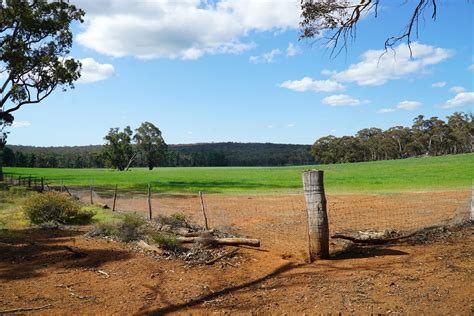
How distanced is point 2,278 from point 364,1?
969cm

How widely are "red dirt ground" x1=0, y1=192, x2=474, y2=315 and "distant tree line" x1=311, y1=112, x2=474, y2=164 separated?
11149cm

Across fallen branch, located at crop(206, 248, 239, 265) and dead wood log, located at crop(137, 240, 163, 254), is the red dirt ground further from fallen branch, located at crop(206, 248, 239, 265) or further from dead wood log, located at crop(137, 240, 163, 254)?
dead wood log, located at crop(137, 240, 163, 254)

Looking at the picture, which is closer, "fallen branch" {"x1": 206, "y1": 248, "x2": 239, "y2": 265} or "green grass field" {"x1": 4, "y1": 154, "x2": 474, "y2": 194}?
"fallen branch" {"x1": 206, "y1": 248, "x2": 239, "y2": 265}

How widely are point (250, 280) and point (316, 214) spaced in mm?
1788

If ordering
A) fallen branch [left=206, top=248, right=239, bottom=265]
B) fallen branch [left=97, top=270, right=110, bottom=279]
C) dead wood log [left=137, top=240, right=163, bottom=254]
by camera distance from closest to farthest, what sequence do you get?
fallen branch [left=97, top=270, right=110, bottom=279] < fallen branch [left=206, top=248, right=239, bottom=265] < dead wood log [left=137, top=240, right=163, bottom=254]

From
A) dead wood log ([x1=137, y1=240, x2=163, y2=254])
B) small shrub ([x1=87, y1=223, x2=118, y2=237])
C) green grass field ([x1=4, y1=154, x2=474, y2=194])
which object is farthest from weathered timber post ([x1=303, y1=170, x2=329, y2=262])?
green grass field ([x1=4, y1=154, x2=474, y2=194])

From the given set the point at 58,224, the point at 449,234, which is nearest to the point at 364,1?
the point at 449,234

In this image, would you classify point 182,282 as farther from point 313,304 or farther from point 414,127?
point 414,127

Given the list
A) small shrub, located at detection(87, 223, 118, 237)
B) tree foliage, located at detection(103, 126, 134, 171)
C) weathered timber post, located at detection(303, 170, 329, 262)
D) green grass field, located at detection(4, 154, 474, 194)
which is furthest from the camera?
tree foliage, located at detection(103, 126, 134, 171)

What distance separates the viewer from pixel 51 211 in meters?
15.0

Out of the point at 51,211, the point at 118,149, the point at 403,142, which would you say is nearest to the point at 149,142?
the point at 118,149

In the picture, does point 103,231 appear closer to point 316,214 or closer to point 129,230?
point 129,230

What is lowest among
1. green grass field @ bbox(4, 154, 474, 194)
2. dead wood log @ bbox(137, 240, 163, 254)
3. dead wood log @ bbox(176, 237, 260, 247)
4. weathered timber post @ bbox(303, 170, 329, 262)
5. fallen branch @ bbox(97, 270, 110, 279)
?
green grass field @ bbox(4, 154, 474, 194)

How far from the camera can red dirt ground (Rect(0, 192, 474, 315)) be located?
231 inches
